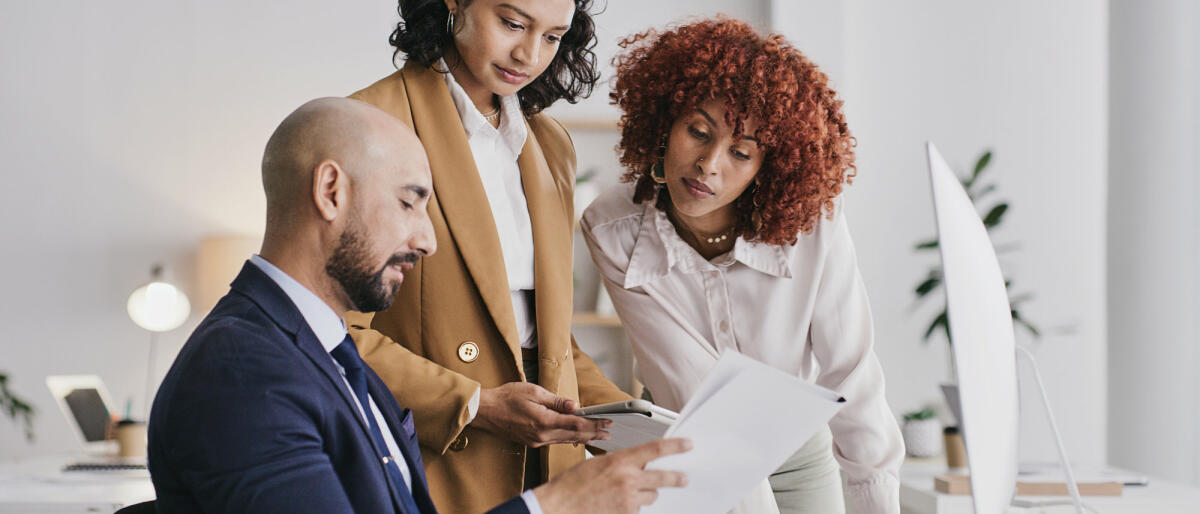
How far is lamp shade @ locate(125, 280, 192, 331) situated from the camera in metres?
4.05

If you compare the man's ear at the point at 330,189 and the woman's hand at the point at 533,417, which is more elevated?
the man's ear at the point at 330,189

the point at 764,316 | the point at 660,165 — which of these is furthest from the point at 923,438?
the point at 660,165

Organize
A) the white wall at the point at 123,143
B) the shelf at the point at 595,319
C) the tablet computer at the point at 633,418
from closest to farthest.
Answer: the tablet computer at the point at 633,418
the shelf at the point at 595,319
the white wall at the point at 123,143

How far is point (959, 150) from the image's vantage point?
4438 mm

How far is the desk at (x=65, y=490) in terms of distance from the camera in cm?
254

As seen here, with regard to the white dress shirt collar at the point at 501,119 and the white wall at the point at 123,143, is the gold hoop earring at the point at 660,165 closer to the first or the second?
the white dress shirt collar at the point at 501,119

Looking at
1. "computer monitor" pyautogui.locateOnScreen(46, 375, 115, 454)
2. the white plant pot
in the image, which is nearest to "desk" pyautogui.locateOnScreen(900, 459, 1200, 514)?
the white plant pot

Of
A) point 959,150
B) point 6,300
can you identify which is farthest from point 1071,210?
point 6,300

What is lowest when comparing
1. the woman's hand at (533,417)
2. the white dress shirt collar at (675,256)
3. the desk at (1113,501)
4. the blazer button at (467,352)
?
the desk at (1113,501)

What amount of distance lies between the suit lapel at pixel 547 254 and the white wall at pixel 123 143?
9.73 ft

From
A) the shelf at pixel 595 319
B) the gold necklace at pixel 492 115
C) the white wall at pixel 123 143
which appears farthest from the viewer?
the white wall at pixel 123 143

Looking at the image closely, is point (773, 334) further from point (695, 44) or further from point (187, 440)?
point (187, 440)

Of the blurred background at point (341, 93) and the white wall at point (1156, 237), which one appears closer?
the white wall at point (1156, 237)

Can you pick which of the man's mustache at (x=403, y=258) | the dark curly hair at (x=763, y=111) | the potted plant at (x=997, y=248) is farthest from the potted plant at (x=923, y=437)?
the man's mustache at (x=403, y=258)
